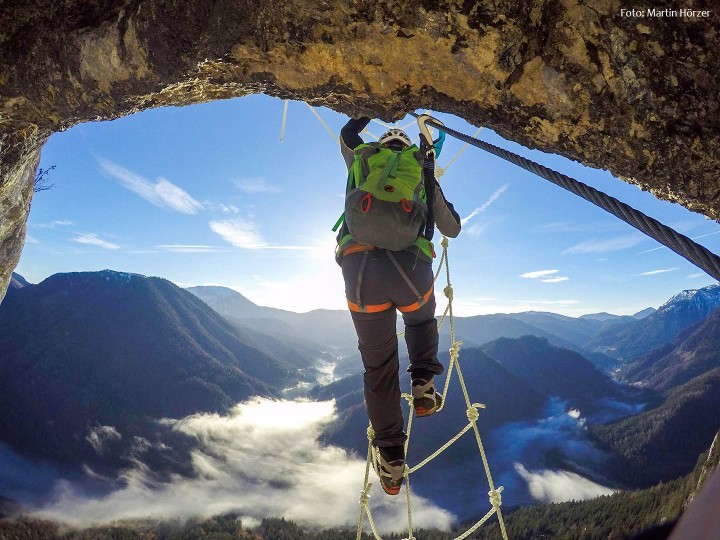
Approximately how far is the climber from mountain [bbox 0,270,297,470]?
15239 centimetres

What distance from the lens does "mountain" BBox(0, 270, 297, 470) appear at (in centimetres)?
12188

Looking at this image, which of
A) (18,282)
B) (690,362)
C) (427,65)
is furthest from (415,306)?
(690,362)

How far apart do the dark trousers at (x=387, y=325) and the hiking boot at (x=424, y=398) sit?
173 millimetres

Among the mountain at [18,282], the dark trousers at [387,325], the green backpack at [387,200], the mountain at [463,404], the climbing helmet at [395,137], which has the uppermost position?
the mountain at [18,282]

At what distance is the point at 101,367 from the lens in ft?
488

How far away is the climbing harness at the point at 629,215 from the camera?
55.2 inches

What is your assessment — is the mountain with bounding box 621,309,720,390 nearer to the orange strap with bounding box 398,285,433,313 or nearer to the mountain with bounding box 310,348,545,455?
the mountain with bounding box 310,348,545,455

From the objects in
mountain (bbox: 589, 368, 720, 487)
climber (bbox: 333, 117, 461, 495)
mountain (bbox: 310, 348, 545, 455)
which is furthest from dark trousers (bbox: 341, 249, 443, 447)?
mountain (bbox: 589, 368, 720, 487)

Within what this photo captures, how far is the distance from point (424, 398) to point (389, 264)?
5.53ft

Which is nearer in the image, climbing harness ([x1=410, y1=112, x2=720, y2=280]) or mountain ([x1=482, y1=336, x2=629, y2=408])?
climbing harness ([x1=410, y1=112, x2=720, y2=280])

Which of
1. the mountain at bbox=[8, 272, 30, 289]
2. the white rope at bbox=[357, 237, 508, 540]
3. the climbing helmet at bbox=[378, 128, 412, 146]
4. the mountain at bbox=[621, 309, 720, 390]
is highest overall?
the mountain at bbox=[8, 272, 30, 289]

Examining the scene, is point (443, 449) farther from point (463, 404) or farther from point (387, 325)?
point (463, 404)

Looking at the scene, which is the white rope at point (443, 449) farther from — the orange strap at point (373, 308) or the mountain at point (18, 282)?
the mountain at point (18, 282)

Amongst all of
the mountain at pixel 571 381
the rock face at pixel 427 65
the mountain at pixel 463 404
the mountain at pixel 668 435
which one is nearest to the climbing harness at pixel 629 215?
the rock face at pixel 427 65
